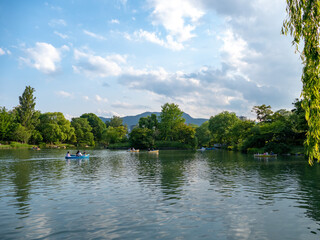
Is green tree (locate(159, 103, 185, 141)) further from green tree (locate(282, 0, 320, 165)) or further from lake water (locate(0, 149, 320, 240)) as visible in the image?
green tree (locate(282, 0, 320, 165))

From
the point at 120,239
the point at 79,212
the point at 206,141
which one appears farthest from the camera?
the point at 206,141

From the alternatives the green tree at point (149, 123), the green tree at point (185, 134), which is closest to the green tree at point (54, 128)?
the green tree at point (149, 123)

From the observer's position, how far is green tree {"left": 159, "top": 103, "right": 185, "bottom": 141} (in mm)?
124938

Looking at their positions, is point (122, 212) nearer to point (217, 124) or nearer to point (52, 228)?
point (52, 228)

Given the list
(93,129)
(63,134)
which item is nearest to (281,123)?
(63,134)

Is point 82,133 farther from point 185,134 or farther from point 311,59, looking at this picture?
point 311,59

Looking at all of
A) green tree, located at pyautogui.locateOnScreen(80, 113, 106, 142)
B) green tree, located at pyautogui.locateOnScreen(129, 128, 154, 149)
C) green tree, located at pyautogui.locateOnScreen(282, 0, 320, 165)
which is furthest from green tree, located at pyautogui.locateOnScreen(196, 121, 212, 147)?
green tree, located at pyautogui.locateOnScreen(282, 0, 320, 165)

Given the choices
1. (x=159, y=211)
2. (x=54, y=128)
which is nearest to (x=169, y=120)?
(x=54, y=128)

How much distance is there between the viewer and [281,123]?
7262 centimetres

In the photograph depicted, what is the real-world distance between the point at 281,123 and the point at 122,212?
6909 cm

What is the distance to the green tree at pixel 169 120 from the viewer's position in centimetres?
12494

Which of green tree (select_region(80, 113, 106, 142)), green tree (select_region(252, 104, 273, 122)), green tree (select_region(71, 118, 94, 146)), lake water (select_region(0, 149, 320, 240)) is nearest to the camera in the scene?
lake water (select_region(0, 149, 320, 240))

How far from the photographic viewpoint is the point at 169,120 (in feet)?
412

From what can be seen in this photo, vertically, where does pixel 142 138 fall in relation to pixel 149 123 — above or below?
below
